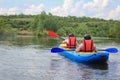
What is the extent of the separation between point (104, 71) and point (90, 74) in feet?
4.59

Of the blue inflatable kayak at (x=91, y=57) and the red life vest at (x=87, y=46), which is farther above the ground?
the red life vest at (x=87, y=46)

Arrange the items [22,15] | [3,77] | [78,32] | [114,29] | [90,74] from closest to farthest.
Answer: [3,77]
[90,74]
[114,29]
[78,32]
[22,15]

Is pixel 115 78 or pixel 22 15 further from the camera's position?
pixel 22 15

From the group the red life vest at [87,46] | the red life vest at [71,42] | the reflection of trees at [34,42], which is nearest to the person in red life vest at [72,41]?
the red life vest at [71,42]

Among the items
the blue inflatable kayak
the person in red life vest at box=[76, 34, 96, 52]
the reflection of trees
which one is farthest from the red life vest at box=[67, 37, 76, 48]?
the reflection of trees

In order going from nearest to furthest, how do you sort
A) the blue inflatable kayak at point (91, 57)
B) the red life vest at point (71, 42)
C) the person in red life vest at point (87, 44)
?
the blue inflatable kayak at point (91, 57)
the person in red life vest at point (87, 44)
the red life vest at point (71, 42)

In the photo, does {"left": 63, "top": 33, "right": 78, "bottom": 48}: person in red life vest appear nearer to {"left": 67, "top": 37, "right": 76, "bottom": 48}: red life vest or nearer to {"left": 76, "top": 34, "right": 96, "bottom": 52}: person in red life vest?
{"left": 67, "top": 37, "right": 76, "bottom": 48}: red life vest

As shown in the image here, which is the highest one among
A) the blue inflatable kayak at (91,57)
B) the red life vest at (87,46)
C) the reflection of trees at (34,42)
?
the red life vest at (87,46)

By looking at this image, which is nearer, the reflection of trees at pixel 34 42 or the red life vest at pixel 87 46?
the red life vest at pixel 87 46

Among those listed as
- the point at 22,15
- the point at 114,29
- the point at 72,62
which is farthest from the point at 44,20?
the point at 72,62

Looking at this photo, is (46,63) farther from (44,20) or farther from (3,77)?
(44,20)

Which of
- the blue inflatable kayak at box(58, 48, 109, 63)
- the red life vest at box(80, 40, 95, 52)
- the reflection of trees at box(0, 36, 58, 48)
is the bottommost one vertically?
the reflection of trees at box(0, 36, 58, 48)

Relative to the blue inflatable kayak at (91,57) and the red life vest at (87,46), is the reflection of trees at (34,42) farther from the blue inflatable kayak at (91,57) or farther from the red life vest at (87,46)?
the red life vest at (87,46)

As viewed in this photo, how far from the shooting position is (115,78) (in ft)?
52.3
